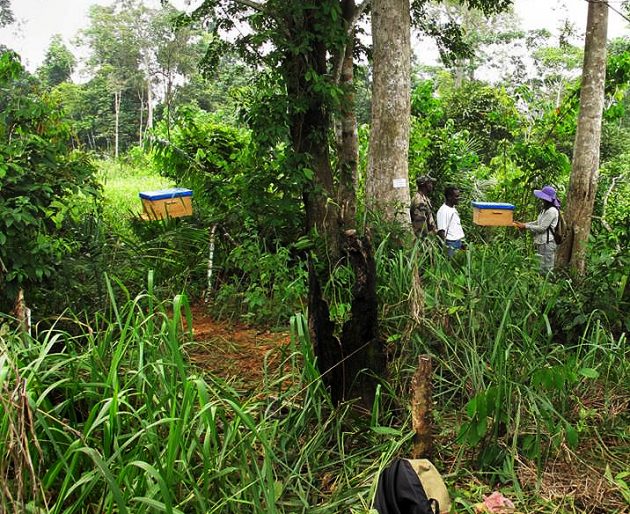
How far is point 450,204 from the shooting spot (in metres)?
5.55

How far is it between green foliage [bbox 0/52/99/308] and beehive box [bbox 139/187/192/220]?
4.67 ft

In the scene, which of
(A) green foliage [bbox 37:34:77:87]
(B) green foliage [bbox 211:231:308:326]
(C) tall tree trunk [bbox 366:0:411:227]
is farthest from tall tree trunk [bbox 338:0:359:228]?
(A) green foliage [bbox 37:34:77:87]

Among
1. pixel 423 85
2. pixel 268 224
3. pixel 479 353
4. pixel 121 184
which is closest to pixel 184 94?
pixel 121 184

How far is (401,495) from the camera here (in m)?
1.96

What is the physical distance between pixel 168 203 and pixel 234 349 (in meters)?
1.89

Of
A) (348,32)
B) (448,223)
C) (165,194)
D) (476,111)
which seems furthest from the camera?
(476,111)

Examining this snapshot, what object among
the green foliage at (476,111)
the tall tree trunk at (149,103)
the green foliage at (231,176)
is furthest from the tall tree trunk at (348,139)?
the tall tree trunk at (149,103)

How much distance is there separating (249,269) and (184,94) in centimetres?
2147

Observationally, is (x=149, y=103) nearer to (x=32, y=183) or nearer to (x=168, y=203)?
(x=168, y=203)

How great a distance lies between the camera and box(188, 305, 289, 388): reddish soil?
331cm

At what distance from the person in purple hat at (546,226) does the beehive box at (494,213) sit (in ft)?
0.77

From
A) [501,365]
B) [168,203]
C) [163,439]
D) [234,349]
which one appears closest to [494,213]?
[168,203]

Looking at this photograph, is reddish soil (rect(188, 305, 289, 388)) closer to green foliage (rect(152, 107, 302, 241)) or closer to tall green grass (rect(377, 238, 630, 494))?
tall green grass (rect(377, 238, 630, 494))

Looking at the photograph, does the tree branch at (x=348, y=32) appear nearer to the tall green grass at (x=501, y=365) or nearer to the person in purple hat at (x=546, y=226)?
the person in purple hat at (x=546, y=226)
